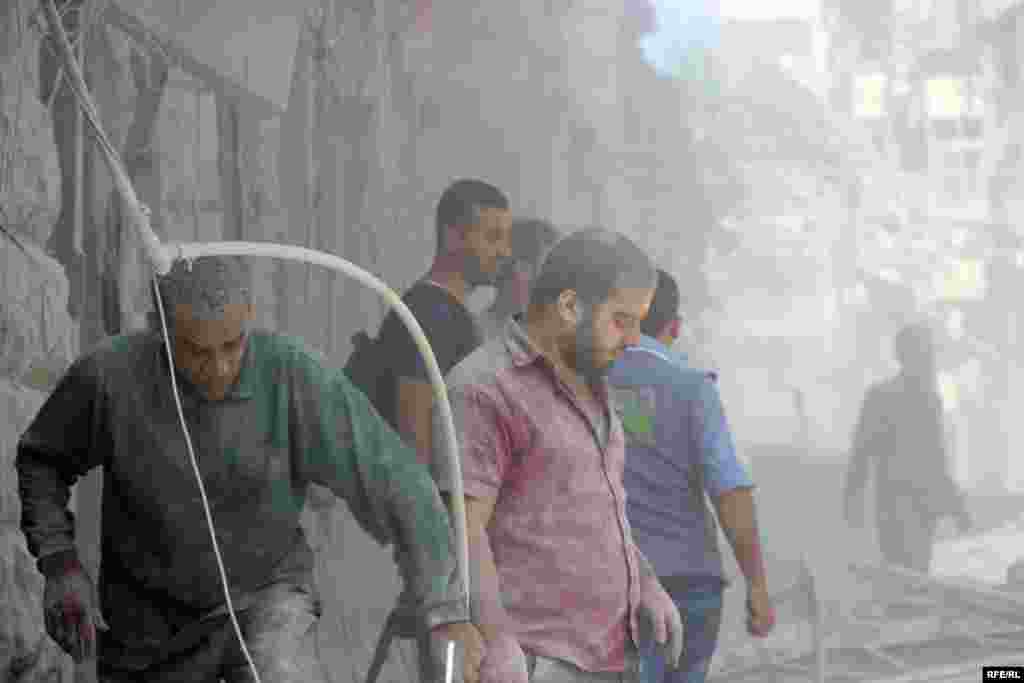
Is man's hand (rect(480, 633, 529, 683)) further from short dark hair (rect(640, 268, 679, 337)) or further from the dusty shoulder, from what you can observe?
short dark hair (rect(640, 268, 679, 337))

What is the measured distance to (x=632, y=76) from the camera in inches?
241

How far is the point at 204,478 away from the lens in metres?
3.30

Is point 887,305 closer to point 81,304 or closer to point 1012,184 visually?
point 1012,184

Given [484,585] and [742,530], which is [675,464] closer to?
[742,530]

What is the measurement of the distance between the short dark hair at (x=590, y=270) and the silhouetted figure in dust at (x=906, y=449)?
8.14ft

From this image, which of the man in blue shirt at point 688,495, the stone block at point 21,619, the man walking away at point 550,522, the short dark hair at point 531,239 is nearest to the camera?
the man walking away at point 550,522

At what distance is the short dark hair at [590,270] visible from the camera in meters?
3.69

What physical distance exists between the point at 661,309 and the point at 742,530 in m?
0.70

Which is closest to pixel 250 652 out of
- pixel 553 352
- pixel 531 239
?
pixel 553 352

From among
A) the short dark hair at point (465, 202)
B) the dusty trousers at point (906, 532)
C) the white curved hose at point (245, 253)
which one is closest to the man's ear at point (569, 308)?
the white curved hose at point (245, 253)

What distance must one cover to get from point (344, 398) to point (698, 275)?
2.78m

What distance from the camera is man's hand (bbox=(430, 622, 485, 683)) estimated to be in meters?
3.33

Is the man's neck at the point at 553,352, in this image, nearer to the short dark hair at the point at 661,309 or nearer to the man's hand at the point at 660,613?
the man's hand at the point at 660,613

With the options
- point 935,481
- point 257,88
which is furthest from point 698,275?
point 257,88
